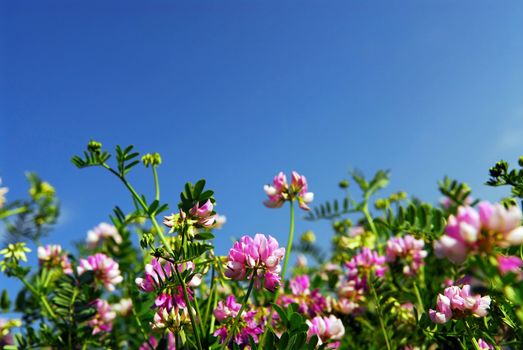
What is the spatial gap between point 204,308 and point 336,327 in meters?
0.50

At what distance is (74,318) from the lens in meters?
2.09

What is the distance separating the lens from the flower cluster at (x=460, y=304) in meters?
1.19

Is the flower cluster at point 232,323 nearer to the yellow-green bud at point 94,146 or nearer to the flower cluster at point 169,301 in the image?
the flower cluster at point 169,301

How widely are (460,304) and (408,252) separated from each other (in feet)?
4.06

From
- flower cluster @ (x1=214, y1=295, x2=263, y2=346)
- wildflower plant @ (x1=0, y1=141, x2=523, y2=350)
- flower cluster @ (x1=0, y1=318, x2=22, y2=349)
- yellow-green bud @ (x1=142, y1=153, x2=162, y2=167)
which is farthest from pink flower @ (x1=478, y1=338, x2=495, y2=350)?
flower cluster @ (x1=0, y1=318, x2=22, y2=349)

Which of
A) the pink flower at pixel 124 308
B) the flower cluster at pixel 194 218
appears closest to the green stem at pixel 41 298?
the pink flower at pixel 124 308

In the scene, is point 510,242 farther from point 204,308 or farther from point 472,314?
point 204,308

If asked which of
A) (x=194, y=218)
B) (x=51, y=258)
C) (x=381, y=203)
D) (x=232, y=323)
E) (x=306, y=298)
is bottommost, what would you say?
(x=232, y=323)

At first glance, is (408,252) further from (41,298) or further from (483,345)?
(41,298)

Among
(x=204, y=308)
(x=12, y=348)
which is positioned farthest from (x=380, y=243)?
(x=12, y=348)

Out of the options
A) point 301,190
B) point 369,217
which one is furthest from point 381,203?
point 301,190

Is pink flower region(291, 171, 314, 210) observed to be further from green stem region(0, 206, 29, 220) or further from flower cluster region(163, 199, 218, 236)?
green stem region(0, 206, 29, 220)

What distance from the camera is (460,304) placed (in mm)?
1211

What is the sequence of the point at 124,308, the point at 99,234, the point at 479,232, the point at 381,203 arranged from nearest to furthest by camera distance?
the point at 479,232, the point at 124,308, the point at 381,203, the point at 99,234
